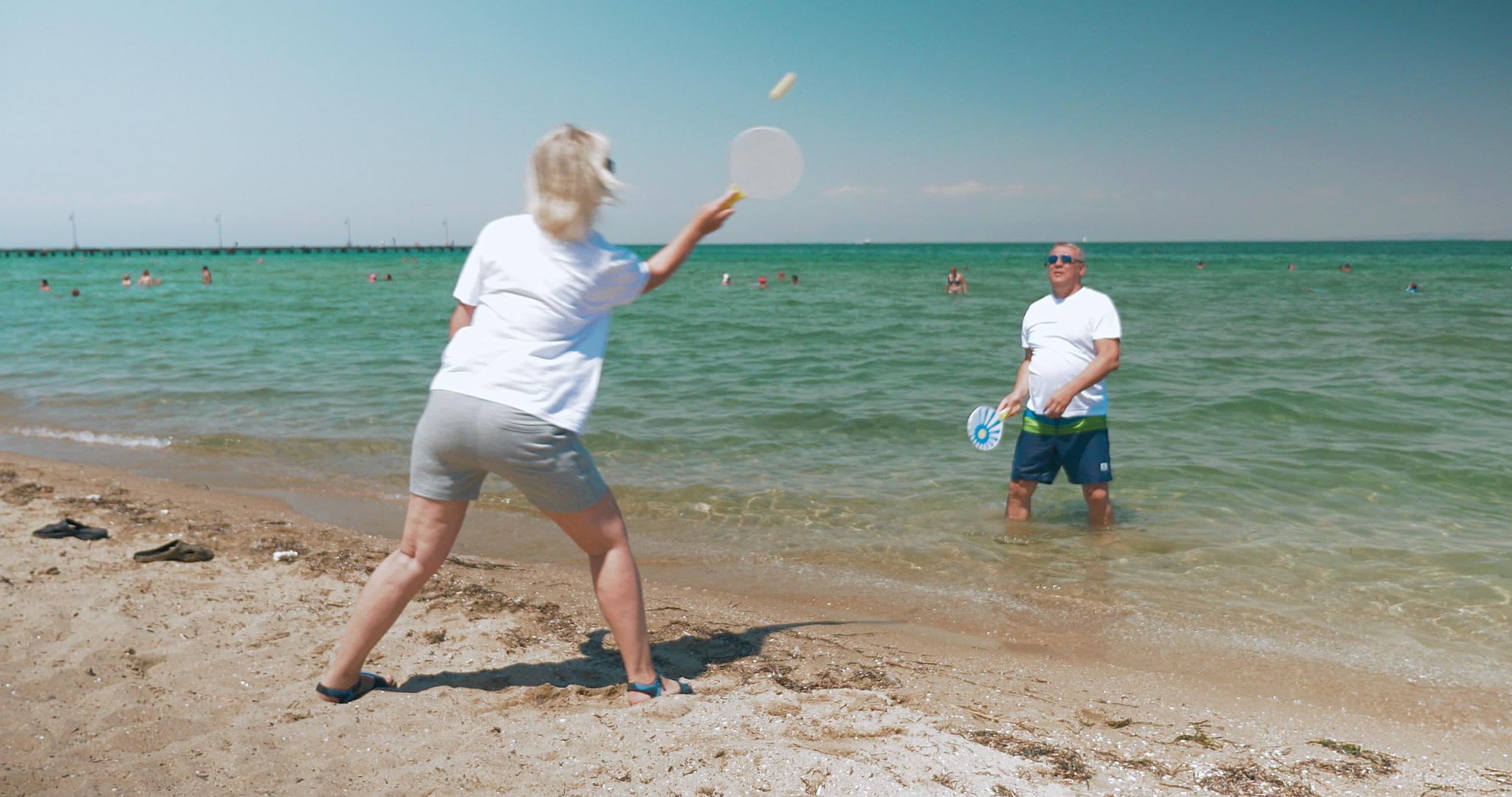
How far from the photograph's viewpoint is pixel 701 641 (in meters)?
4.29

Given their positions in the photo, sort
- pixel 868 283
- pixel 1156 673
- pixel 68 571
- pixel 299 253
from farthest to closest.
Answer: pixel 299 253 → pixel 868 283 → pixel 68 571 → pixel 1156 673

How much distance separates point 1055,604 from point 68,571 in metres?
5.28

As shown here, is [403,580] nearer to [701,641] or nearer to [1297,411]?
[701,641]

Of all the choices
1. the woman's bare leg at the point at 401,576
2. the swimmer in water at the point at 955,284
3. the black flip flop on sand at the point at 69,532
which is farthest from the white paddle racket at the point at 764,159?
the swimmer in water at the point at 955,284

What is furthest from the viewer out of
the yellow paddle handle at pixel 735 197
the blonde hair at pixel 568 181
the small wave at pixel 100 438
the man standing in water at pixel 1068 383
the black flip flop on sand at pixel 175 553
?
the small wave at pixel 100 438

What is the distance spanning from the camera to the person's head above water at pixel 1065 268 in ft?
18.9

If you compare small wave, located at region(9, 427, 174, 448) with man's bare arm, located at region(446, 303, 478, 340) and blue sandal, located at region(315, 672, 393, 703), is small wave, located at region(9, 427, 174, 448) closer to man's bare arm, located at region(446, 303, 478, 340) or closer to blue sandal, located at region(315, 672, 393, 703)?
blue sandal, located at region(315, 672, 393, 703)

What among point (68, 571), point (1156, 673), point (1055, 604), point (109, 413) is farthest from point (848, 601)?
point (109, 413)

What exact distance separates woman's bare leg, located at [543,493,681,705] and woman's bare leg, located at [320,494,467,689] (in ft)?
1.31

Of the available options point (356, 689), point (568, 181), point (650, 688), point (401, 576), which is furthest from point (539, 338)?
point (356, 689)

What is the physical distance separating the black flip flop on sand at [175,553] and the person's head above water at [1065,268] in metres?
5.27

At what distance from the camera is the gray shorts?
2820mm

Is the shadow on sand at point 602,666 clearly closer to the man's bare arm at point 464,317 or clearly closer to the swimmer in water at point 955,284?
the man's bare arm at point 464,317

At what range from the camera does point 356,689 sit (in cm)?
336
